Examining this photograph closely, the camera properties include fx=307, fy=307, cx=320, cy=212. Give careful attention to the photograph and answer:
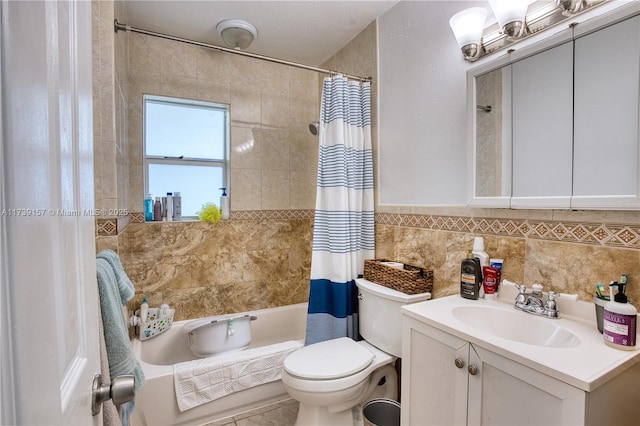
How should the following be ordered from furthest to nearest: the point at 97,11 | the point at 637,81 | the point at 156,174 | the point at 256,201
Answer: the point at 256,201
the point at 156,174
the point at 97,11
the point at 637,81

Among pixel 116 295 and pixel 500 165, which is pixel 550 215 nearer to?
pixel 500 165

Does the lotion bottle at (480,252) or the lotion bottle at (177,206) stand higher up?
the lotion bottle at (177,206)

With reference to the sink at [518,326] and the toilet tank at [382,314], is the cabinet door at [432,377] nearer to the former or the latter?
the sink at [518,326]

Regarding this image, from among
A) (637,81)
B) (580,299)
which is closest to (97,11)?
(637,81)

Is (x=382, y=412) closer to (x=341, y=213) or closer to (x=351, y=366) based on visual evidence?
(x=351, y=366)

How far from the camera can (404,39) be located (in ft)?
6.24

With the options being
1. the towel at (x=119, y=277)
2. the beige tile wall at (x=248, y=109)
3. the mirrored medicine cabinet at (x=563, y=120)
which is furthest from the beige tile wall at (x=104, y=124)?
the mirrored medicine cabinet at (x=563, y=120)

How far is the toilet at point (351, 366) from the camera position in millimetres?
1457

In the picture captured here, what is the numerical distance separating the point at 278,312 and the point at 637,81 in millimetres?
2548

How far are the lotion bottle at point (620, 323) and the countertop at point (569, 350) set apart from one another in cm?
2

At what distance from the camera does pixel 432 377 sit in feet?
3.84

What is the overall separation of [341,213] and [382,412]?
1.14 metres

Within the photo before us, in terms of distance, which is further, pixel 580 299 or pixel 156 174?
pixel 156 174

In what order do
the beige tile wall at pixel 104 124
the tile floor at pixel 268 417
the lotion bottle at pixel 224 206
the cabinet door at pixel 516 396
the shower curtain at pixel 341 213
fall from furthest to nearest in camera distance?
the lotion bottle at pixel 224 206 < the shower curtain at pixel 341 213 < the tile floor at pixel 268 417 < the beige tile wall at pixel 104 124 < the cabinet door at pixel 516 396
